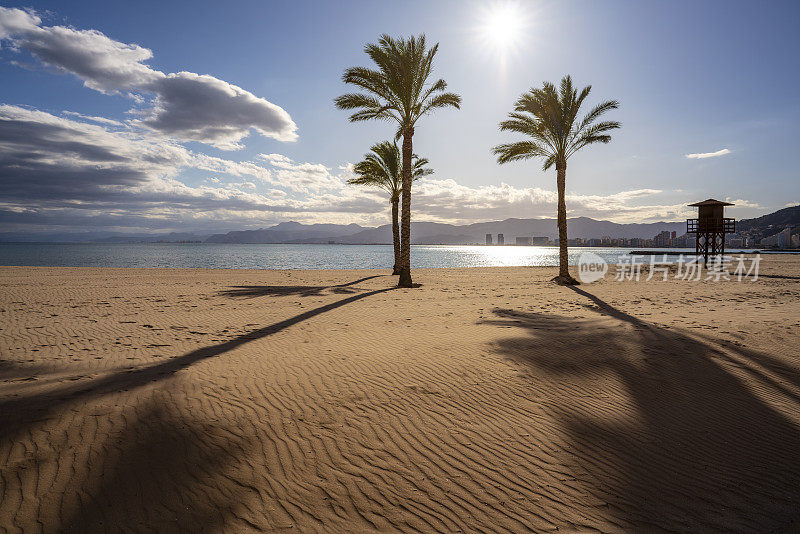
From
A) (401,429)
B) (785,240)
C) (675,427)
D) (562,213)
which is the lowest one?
(675,427)

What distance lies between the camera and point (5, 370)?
5547 mm

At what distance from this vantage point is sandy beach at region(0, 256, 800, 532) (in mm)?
2895

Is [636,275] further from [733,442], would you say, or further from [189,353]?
[189,353]

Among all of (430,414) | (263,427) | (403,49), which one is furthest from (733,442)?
(403,49)

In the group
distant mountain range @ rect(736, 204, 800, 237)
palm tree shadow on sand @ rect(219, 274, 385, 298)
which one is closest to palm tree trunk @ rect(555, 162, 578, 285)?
palm tree shadow on sand @ rect(219, 274, 385, 298)

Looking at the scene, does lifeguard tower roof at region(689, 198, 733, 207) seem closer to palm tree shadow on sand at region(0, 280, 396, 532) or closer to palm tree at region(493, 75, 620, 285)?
palm tree at region(493, 75, 620, 285)

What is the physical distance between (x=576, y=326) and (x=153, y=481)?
8.79m

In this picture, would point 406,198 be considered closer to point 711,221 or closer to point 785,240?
point 711,221

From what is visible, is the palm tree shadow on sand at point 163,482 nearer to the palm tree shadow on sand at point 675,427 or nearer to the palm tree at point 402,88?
the palm tree shadow on sand at point 675,427

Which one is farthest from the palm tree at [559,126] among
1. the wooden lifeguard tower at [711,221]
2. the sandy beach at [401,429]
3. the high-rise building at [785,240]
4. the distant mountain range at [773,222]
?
the distant mountain range at [773,222]

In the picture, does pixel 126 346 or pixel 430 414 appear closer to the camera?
pixel 430 414

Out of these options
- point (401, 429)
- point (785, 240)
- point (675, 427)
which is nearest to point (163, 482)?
point (401, 429)

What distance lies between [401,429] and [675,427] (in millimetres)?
3273

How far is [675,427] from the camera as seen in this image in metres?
4.25
